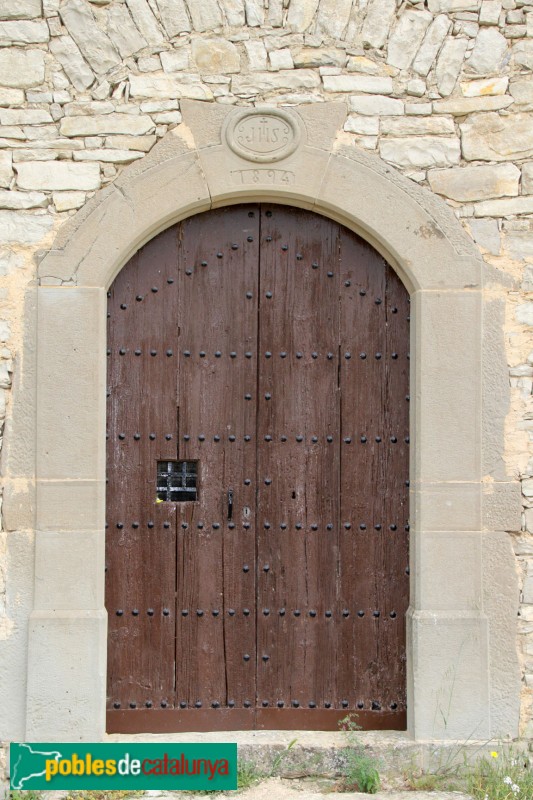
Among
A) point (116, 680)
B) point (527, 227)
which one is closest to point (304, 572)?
point (116, 680)

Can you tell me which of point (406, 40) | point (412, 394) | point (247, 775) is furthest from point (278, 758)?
point (406, 40)

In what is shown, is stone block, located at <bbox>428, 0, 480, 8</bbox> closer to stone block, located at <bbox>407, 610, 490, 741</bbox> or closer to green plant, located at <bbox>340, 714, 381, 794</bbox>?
stone block, located at <bbox>407, 610, 490, 741</bbox>

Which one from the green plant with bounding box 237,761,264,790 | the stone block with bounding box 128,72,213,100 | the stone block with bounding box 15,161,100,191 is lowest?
the green plant with bounding box 237,761,264,790

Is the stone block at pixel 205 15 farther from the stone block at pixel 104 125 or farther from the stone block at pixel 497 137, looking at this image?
the stone block at pixel 497 137

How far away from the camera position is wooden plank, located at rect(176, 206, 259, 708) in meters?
4.58

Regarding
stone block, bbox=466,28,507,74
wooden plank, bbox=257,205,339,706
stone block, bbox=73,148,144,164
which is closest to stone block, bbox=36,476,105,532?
wooden plank, bbox=257,205,339,706

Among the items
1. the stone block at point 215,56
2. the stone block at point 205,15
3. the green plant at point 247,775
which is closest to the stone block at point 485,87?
the stone block at point 215,56

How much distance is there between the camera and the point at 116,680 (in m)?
4.55

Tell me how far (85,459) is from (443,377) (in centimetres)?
177

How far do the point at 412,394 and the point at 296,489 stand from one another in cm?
75

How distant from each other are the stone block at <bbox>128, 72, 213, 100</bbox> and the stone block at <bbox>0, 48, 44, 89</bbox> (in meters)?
0.45

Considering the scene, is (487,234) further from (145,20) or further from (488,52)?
(145,20)

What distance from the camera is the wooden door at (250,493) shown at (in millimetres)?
4574

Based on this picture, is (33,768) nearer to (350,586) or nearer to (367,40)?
(350,586)
